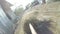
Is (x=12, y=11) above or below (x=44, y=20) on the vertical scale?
above

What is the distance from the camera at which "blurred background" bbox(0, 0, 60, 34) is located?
4.19 ft

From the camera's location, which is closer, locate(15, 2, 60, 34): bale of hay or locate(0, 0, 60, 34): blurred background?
locate(15, 2, 60, 34): bale of hay

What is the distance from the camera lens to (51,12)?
3.55 ft

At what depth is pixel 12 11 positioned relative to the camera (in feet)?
4.32

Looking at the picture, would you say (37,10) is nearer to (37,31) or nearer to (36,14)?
(36,14)

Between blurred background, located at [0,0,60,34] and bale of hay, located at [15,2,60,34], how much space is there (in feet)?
0.63

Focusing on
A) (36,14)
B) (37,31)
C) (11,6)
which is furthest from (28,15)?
(11,6)

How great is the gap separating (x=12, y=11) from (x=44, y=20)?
422 mm

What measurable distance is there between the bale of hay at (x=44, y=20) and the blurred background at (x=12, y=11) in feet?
0.63

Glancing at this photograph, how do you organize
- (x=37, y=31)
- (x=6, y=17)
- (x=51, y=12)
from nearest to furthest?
(x=37, y=31), (x=51, y=12), (x=6, y=17)

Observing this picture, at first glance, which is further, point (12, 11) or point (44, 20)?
point (12, 11)

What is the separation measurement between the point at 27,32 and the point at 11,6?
39 cm

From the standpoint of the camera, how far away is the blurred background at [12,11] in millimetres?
1277

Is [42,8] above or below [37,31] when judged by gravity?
above
